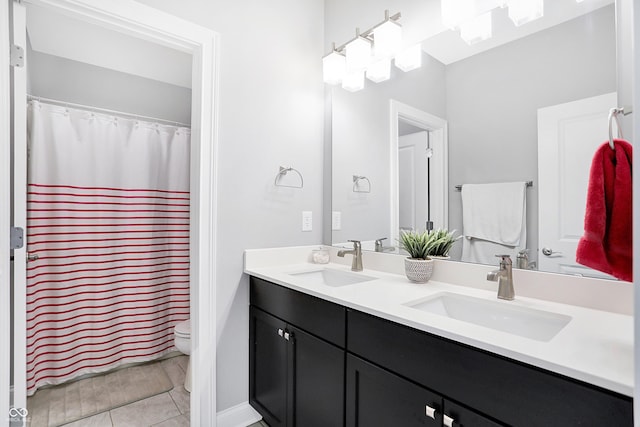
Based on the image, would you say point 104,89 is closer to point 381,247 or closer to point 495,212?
point 381,247

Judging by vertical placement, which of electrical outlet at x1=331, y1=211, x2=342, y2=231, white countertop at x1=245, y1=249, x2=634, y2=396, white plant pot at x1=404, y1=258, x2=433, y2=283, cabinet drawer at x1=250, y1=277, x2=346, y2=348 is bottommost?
cabinet drawer at x1=250, y1=277, x2=346, y2=348

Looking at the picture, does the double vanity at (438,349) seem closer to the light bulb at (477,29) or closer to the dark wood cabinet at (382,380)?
the dark wood cabinet at (382,380)

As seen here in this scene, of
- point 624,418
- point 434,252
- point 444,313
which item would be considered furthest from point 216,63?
point 624,418

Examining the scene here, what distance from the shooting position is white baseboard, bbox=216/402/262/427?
1.70m

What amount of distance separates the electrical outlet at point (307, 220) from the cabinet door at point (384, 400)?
97 cm

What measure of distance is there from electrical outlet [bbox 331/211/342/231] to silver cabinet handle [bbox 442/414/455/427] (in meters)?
1.24

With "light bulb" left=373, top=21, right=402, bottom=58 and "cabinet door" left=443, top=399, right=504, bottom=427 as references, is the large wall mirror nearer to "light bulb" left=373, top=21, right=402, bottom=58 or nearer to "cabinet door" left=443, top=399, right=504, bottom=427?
"light bulb" left=373, top=21, right=402, bottom=58

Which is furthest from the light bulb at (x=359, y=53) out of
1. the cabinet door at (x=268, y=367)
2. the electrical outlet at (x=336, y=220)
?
the cabinet door at (x=268, y=367)

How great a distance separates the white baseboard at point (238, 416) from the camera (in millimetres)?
1697

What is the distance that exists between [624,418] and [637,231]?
362mm

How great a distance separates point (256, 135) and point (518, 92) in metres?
1.25

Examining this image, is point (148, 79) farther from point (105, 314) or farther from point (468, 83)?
point (468, 83)

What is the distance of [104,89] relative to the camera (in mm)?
2584

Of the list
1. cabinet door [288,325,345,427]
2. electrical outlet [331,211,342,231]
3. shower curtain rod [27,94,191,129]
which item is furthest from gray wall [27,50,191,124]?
cabinet door [288,325,345,427]
